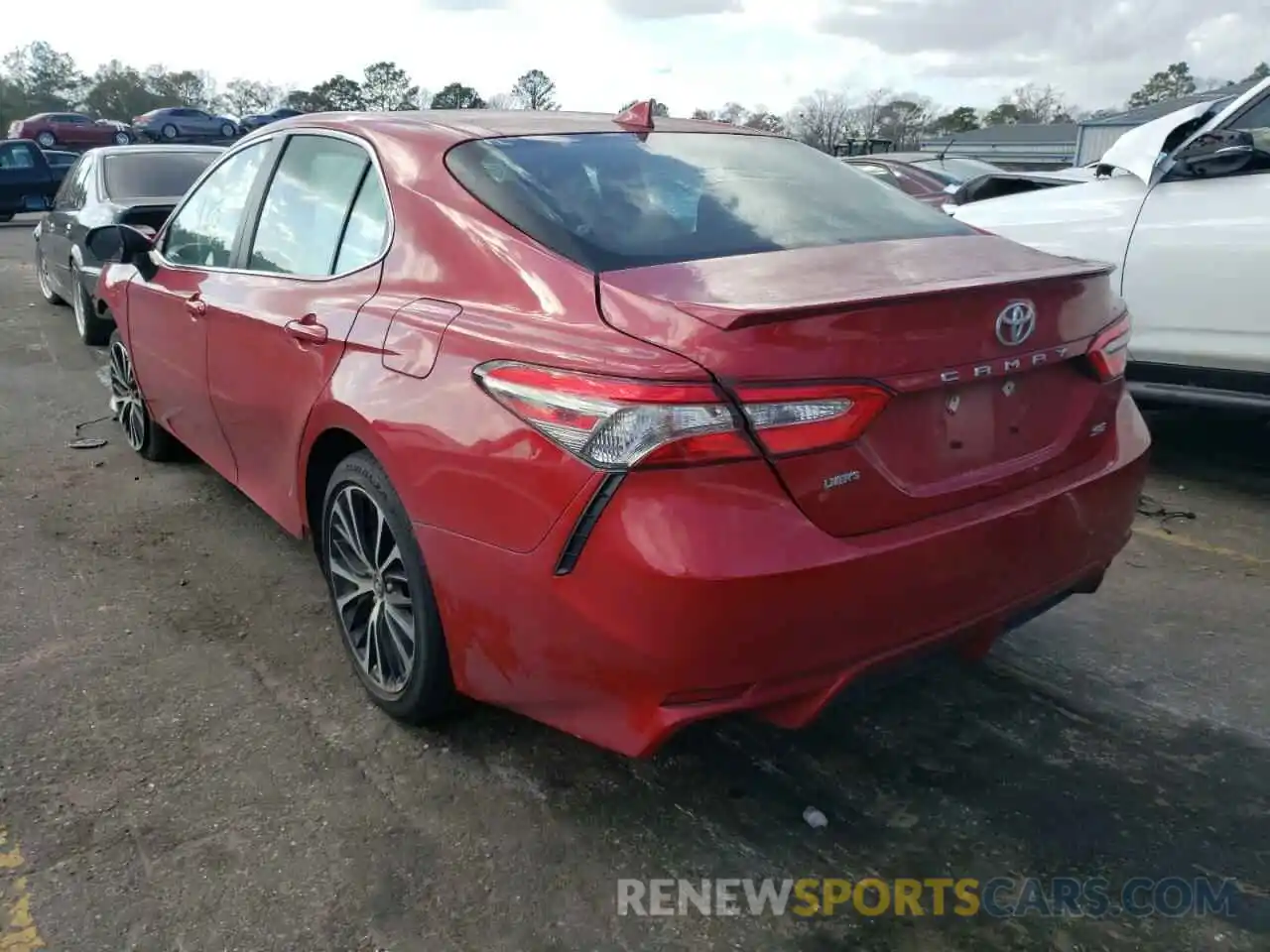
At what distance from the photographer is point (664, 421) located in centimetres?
196

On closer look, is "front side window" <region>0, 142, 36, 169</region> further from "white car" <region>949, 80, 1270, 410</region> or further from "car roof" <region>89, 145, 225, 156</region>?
"white car" <region>949, 80, 1270, 410</region>

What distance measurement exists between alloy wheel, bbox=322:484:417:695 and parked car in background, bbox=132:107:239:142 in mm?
44945

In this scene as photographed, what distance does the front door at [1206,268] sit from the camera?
14.3 ft

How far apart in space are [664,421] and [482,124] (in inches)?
58.9

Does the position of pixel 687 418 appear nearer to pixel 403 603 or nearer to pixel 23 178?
pixel 403 603

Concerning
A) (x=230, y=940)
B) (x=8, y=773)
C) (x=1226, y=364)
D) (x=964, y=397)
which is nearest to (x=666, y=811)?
(x=230, y=940)

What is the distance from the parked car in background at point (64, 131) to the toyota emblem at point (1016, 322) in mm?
42573

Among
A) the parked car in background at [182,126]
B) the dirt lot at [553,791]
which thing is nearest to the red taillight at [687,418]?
the dirt lot at [553,791]

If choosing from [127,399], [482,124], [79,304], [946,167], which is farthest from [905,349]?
[946,167]

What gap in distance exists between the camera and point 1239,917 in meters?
2.15

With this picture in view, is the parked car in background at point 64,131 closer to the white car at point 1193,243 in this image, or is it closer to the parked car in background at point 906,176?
the parked car in background at point 906,176

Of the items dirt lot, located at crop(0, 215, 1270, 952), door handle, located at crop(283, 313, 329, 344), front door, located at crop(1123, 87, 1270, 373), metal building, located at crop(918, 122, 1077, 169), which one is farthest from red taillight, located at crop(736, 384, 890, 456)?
metal building, located at crop(918, 122, 1077, 169)

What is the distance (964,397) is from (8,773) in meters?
2.57

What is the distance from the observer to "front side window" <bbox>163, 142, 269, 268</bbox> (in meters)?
3.80
